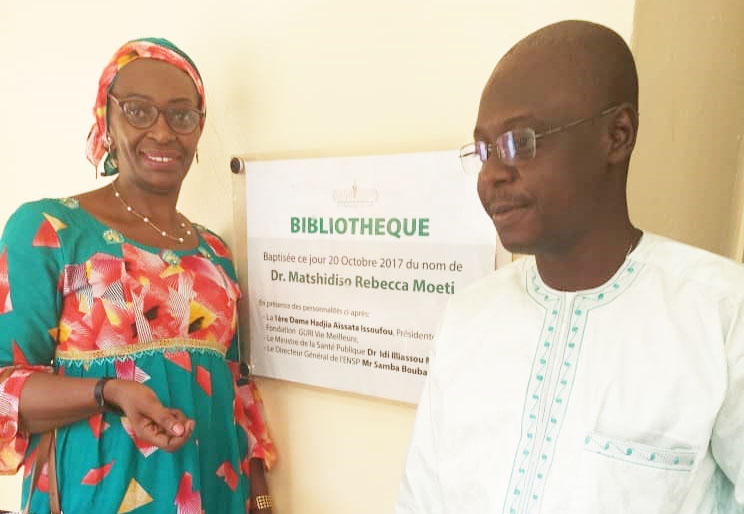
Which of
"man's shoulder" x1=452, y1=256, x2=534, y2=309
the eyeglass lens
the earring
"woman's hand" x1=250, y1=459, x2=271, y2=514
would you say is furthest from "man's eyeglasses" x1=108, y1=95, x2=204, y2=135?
"woman's hand" x1=250, y1=459, x2=271, y2=514

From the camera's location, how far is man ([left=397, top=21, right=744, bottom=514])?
633 millimetres

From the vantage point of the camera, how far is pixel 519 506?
0.72 meters

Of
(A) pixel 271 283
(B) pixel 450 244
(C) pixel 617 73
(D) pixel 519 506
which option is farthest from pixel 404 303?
(C) pixel 617 73

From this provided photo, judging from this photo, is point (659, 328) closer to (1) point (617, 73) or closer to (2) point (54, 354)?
(1) point (617, 73)

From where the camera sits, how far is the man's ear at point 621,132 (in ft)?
2.20

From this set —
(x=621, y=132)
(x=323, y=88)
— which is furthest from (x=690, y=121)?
(x=323, y=88)

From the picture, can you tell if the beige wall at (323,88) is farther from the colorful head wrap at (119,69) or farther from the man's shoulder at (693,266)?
the man's shoulder at (693,266)

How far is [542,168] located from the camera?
0.67m

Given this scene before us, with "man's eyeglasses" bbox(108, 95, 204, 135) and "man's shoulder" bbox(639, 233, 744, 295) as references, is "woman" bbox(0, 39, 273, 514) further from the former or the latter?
"man's shoulder" bbox(639, 233, 744, 295)

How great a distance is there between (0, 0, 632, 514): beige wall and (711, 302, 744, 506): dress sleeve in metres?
0.52

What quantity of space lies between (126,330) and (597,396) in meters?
0.87

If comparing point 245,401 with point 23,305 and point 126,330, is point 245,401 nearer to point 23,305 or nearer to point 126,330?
point 126,330

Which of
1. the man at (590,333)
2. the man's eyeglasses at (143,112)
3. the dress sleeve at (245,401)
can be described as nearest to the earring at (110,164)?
the man's eyeglasses at (143,112)

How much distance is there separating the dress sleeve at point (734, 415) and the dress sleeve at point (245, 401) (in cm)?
100
